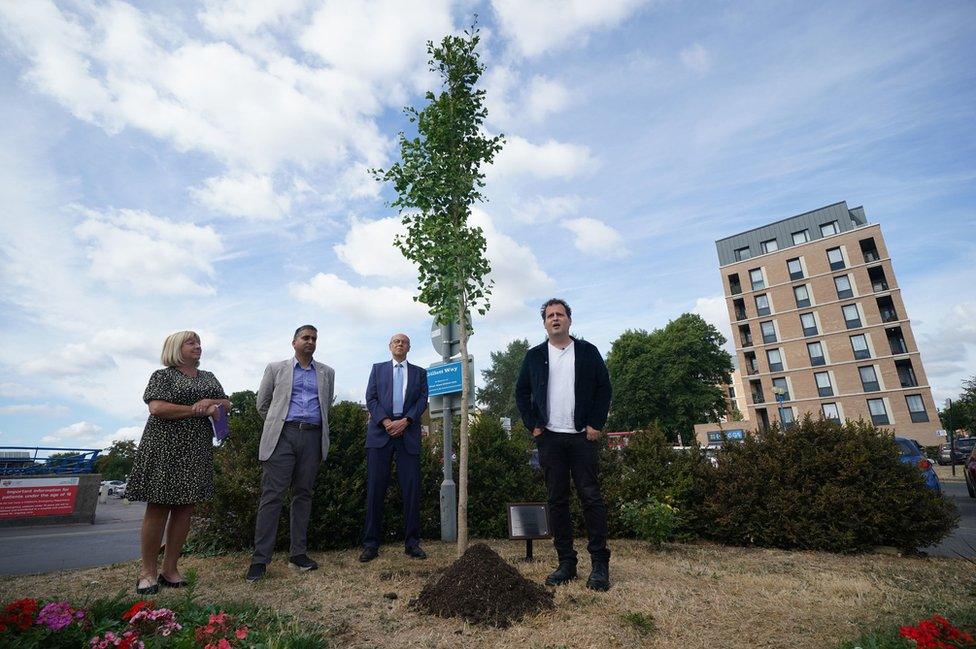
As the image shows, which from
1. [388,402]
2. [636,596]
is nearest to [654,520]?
[636,596]

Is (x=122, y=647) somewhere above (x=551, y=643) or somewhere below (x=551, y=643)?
above

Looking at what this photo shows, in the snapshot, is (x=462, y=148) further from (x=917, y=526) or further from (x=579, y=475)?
(x=917, y=526)

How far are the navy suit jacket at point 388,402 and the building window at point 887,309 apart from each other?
176 ft

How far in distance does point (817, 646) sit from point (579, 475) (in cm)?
180

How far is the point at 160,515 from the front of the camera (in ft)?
12.9

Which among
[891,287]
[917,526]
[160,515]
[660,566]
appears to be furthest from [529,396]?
[891,287]

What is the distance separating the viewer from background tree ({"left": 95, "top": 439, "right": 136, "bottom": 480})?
63037mm

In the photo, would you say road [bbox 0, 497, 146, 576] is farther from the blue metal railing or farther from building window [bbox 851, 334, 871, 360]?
building window [bbox 851, 334, 871, 360]

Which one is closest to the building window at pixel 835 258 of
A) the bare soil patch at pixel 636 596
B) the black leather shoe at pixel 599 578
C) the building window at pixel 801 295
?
the building window at pixel 801 295

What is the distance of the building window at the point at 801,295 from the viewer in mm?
48719

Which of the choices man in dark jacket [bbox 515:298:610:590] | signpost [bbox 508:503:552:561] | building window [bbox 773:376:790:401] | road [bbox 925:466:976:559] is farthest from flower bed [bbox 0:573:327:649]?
building window [bbox 773:376:790:401]

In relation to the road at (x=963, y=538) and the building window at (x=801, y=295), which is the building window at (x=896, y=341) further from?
the road at (x=963, y=538)

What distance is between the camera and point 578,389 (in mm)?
4102

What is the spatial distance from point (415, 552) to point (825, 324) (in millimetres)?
54229
